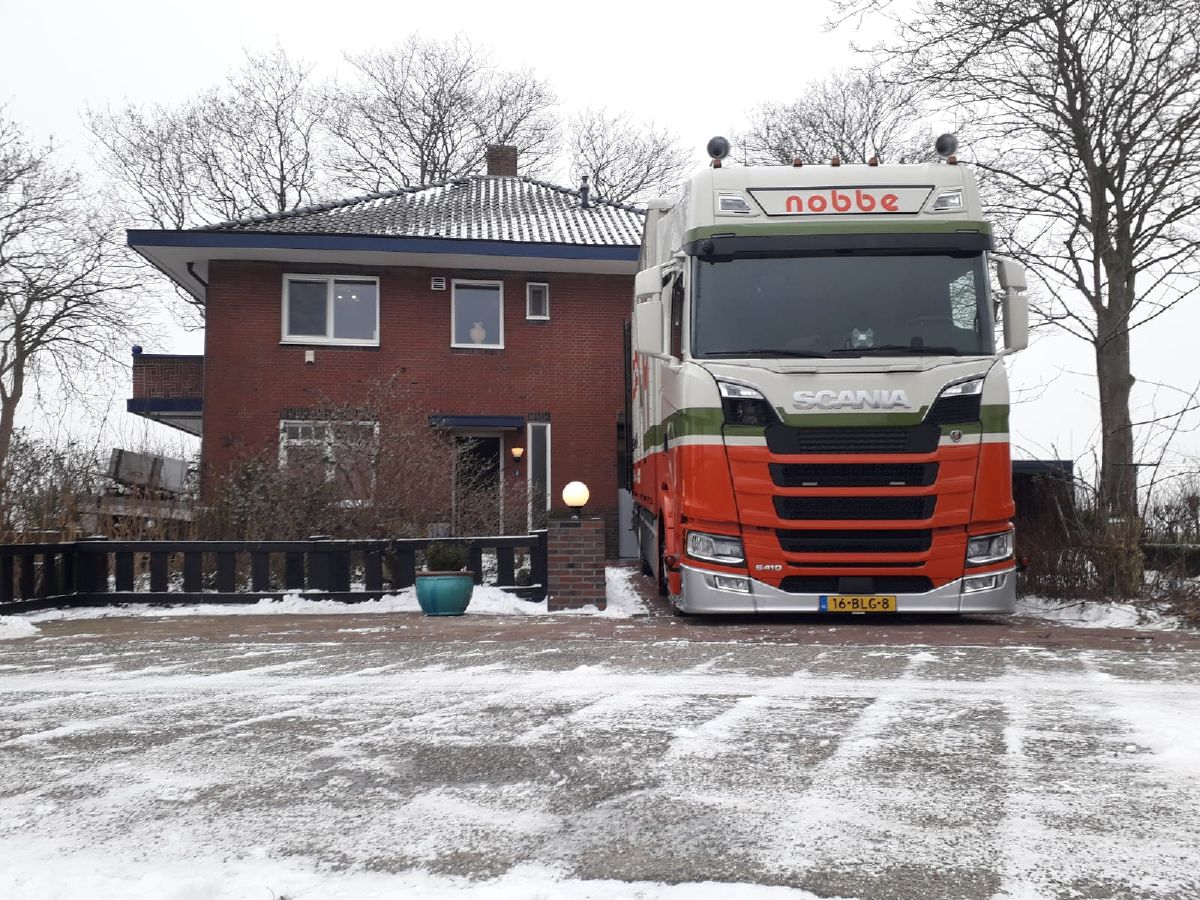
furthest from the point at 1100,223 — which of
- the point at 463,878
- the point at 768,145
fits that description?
the point at 768,145

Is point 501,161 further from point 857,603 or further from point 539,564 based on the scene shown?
point 857,603

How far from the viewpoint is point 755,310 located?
9523 mm

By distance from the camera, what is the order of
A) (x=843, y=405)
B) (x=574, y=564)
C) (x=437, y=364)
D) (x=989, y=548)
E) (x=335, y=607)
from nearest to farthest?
(x=843, y=405)
(x=989, y=548)
(x=574, y=564)
(x=335, y=607)
(x=437, y=364)

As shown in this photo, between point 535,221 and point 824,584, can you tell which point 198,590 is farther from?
point 535,221

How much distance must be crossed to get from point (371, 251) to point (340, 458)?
295 inches

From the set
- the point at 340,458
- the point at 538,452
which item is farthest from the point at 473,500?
the point at 538,452

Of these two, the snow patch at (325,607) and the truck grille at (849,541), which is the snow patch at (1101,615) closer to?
the truck grille at (849,541)

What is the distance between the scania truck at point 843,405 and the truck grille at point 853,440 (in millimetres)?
11

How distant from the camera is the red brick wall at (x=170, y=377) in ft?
72.6

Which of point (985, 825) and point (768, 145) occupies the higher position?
point (768, 145)

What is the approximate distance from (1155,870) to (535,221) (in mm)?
20984

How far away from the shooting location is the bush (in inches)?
455

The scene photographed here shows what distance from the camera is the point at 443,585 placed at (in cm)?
1141

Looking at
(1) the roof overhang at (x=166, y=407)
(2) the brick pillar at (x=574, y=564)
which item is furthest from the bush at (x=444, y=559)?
(1) the roof overhang at (x=166, y=407)
